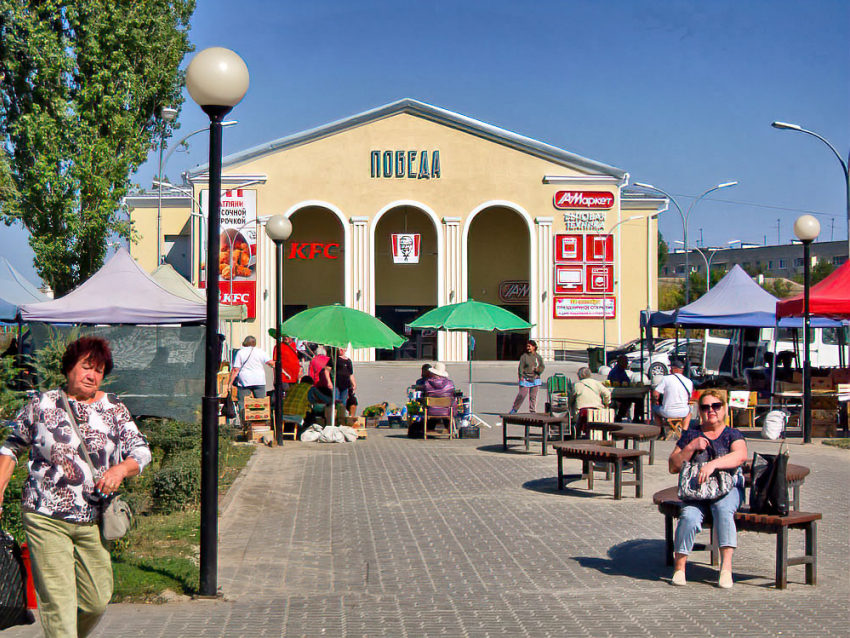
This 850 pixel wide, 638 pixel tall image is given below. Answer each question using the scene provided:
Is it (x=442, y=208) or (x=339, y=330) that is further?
(x=442, y=208)

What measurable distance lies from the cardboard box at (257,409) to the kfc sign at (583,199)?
33.8 m

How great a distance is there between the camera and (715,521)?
21.5ft

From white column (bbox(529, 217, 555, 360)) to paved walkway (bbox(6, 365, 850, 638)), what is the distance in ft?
116

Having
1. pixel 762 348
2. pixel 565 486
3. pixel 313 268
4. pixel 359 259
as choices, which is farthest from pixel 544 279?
pixel 565 486

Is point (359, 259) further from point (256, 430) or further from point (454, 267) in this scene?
point (256, 430)

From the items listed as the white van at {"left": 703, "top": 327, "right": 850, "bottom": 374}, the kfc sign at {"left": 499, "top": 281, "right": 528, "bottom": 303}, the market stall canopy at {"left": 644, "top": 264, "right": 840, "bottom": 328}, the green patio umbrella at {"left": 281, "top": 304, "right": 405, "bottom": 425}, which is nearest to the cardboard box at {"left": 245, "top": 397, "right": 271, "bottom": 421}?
the green patio umbrella at {"left": 281, "top": 304, "right": 405, "bottom": 425}

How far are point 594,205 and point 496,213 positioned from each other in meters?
6.76

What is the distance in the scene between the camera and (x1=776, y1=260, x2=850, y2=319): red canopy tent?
53.7 feet

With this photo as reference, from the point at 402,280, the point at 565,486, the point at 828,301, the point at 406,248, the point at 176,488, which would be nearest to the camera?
the point at 176,488

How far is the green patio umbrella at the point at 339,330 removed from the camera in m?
15.2

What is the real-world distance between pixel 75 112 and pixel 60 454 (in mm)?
22465

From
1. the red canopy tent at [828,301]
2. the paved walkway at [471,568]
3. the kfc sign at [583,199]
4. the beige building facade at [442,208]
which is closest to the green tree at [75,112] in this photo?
the paved walkway at [471,568]

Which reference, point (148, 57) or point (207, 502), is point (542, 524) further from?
point (148, 57)

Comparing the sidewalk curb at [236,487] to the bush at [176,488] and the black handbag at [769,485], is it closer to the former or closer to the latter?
the bush at [176,488]
